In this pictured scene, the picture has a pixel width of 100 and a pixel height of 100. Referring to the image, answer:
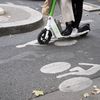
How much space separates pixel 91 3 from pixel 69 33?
446 cm

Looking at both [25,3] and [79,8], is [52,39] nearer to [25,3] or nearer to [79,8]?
[79,8]

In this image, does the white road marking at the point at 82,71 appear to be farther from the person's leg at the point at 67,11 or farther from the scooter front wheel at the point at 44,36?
the person's leg at the point at 67,11

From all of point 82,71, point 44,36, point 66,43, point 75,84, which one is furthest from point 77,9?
point 75,84

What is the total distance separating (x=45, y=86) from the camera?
4.30 m

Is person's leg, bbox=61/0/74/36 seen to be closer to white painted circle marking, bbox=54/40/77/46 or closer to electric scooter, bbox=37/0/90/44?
electric scooter, bbox=37/0/90/44

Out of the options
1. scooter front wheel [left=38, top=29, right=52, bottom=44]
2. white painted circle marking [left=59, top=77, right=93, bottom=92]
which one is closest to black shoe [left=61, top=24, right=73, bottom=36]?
scooter front wheel [left=38, top=29, right=52, bottom=44]

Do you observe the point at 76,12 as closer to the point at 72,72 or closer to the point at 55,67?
the point at 55,67

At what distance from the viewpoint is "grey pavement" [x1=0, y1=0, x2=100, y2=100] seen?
4141 mm

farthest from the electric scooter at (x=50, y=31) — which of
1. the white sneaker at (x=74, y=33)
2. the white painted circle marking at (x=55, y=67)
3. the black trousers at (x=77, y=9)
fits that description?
the white painted circle marking at (x=55, y=67)

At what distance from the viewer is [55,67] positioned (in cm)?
499

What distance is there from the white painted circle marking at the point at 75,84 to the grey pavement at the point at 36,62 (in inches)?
2.4

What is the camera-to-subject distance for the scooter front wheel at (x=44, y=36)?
19.9 feet

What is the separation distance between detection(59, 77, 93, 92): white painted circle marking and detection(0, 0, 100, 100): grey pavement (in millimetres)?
60

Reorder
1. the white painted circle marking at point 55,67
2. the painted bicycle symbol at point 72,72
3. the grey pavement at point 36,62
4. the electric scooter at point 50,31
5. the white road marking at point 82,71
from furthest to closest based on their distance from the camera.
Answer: the electric scooter at point 50,31 → the white painted circle marking at point 55,67 → the white road marking at point 82,71 → the painted bicycle symbol at point 72,72 → the grey pavement at point 36,62
